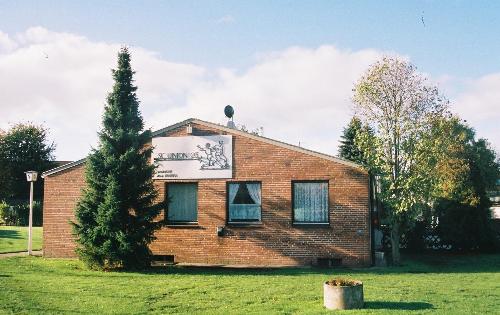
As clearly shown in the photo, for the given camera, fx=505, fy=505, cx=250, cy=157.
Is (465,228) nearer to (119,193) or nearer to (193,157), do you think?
(193,157)

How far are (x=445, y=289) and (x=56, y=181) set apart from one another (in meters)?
15.4

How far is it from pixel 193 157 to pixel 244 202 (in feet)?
8.86

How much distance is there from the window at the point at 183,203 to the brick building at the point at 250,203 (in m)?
0.04

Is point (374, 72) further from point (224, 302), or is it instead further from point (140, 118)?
point (224, 302)

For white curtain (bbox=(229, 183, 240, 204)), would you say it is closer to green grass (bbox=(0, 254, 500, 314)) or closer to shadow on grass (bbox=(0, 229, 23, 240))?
green grass (bbox=(0, 254, 500, 314))

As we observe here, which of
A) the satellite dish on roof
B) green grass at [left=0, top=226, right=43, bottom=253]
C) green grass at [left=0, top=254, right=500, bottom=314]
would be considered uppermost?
the satellite dish on roof

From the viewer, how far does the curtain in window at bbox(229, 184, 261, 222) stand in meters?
19.5

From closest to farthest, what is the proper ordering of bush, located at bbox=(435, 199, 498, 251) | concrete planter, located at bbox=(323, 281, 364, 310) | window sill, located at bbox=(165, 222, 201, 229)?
concrete planter, located at bbox=(323, 281, 364, 310) → window sill, located at bbox=(165, 222, 201, 229) → bush, located at bbox=(435, 199, 498, 251)

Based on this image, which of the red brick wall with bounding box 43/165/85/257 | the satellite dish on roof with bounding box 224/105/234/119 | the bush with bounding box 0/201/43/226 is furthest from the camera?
the bush with bounding box 0/201/43/226

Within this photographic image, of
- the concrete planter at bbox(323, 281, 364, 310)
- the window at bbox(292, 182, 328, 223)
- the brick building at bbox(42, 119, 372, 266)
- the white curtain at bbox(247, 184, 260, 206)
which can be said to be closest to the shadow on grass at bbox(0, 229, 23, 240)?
the brick building at bbox(42, 119, 372, 266)

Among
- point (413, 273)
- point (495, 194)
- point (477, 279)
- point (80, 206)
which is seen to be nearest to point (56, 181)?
Result: point (80, 206)

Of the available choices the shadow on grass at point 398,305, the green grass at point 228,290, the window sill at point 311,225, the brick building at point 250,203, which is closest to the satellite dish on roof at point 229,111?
the brick building at point 250,203

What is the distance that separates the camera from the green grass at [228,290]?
10836mm

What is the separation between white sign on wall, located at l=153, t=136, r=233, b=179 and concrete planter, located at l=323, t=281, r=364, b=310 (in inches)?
369
